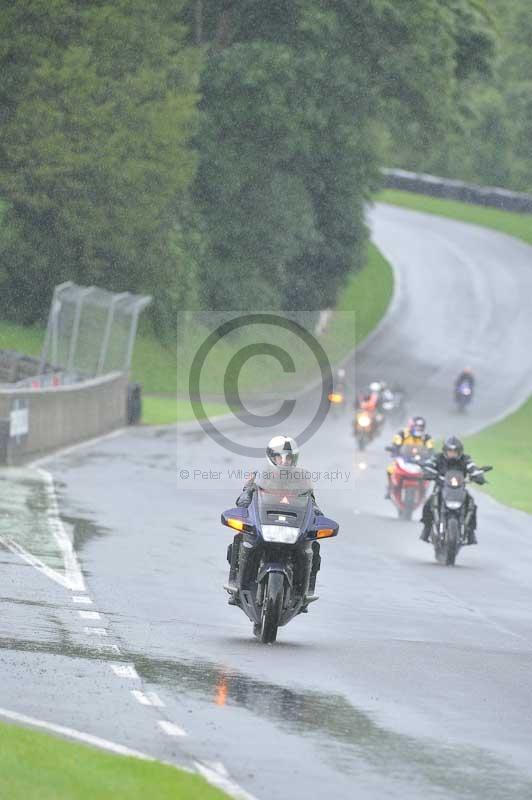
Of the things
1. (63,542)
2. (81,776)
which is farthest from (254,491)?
(63,542)

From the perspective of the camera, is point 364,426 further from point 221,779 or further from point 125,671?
point 221,779

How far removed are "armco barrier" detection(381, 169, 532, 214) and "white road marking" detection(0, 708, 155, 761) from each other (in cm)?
9693

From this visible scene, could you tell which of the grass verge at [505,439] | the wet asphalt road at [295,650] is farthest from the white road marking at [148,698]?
the grass verge at [505,439]

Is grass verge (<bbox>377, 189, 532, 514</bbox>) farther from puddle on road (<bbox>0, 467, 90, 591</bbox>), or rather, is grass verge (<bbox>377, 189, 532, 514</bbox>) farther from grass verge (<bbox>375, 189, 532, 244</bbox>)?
puddle on road (<bbox>0, 467, 90, 591</bbox>)

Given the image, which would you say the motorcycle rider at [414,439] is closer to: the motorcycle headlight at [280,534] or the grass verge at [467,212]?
the motorcycle headlight at [280,534]

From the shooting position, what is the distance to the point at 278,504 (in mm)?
14469

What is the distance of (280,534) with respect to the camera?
14258mm

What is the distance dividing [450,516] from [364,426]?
69.2ft

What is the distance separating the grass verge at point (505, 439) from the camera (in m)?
36.5

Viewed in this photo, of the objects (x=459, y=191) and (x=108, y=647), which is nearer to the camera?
(x=108, y=647)

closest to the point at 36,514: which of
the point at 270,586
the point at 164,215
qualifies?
the point at 270,586

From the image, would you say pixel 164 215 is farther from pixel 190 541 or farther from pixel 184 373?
pixel 190 541

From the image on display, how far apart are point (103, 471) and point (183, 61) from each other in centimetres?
3297

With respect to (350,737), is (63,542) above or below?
below
